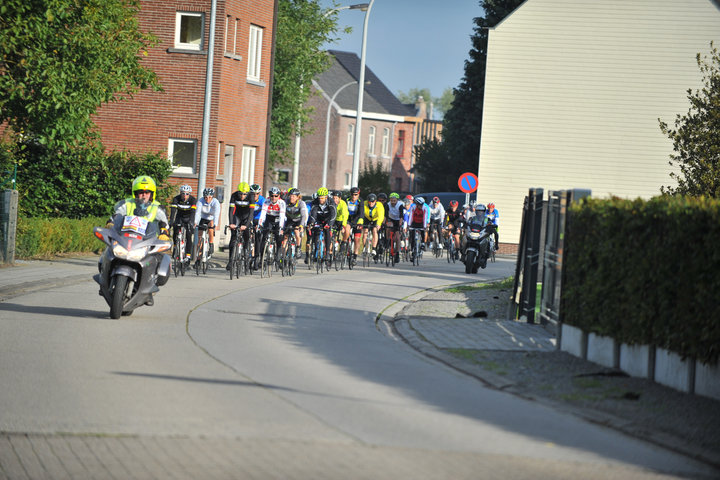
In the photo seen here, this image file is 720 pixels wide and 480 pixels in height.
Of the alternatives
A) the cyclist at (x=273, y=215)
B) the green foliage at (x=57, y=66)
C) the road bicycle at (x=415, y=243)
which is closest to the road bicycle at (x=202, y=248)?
the cyclist at (x=273, y=215)

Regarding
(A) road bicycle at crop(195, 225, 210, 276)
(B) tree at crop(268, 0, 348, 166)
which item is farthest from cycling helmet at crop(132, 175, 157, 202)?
(B) tree at crop(268, 0, 348, 166)

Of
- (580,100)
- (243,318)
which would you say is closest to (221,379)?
(243,318)

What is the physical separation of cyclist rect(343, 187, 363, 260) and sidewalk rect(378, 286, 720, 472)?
9096mm

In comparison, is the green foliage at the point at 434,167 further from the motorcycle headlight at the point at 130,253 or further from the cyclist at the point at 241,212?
the motorcycle headlight at the point at 130,253

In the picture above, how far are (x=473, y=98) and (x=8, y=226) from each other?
35.9 m

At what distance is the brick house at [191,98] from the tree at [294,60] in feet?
58.9

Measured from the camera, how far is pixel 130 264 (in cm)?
1286

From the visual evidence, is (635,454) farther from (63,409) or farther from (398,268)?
(398,268)

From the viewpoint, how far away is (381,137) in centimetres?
7375

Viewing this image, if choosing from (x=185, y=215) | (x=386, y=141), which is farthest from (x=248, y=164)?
(x=386, y=141)

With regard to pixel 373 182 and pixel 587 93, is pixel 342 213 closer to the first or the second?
pixel 587 93

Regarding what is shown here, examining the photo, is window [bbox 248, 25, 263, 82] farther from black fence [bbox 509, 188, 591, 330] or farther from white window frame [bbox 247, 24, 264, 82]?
black fence [bbox 509, 188, 591, 330]

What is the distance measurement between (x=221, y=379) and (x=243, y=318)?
4.91 metres

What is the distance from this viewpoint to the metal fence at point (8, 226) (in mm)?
19859
